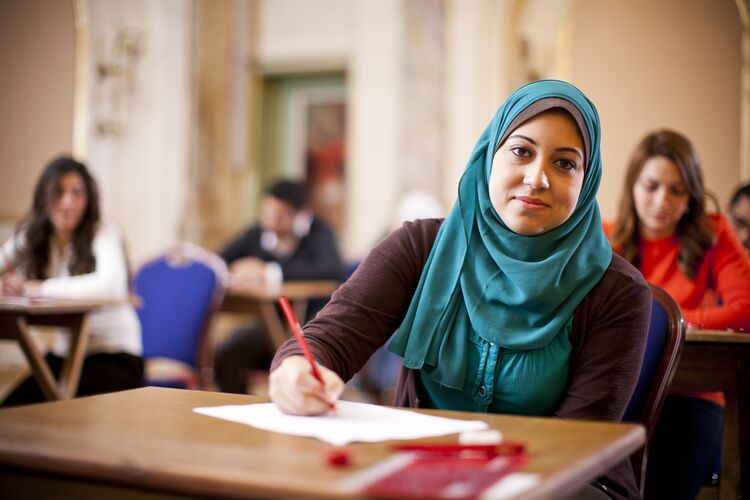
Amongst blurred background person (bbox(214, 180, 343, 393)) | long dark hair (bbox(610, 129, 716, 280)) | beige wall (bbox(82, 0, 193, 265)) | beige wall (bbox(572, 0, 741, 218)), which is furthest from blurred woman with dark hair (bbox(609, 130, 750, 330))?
beige wall (bbox(82, 0, 193, 265))

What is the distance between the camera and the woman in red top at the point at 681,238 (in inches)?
96.6

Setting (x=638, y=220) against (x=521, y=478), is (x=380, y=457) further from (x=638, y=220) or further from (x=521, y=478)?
(x=638, y=220)

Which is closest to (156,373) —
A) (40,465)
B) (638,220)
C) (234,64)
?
(638,220)

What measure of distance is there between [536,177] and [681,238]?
1.27 m

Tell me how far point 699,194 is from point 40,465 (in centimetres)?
220

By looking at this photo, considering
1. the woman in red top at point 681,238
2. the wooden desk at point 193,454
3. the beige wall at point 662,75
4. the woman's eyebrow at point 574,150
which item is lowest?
the wooden desk at point 193,454

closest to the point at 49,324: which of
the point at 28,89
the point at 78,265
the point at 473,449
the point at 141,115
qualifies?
the point at 78,265

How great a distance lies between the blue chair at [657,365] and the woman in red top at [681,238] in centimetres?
76

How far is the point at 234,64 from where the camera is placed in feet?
24.2

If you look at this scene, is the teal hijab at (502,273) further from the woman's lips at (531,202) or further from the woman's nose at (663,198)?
the woman's nose at (663,198)

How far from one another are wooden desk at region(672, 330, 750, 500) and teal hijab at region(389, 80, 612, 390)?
0.63 m

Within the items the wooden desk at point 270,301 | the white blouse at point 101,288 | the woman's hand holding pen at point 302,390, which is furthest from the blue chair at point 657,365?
the wooden desk at point 270,301

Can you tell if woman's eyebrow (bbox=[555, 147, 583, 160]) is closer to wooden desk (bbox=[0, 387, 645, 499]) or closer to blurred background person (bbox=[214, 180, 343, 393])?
wooden desk (bbox=[0, 387, 645, 499])

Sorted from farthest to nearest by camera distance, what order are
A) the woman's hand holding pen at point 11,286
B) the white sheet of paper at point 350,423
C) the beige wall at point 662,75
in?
1. the woman's hand holding pen at point 11,286
2. the beige wall at point 662,75
3. the white sheet of paper at point 350,423
